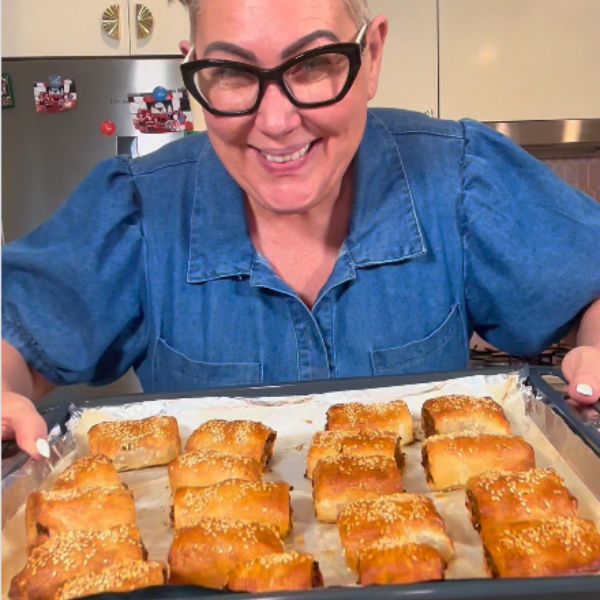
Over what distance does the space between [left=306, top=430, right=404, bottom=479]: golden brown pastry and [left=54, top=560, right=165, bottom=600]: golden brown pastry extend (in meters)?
0.36

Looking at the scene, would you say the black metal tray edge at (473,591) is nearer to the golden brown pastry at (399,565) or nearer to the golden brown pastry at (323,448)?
the golden brown pastry at (399,565)

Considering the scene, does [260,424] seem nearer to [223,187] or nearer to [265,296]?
[265,296]

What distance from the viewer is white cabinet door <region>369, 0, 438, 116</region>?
320cm

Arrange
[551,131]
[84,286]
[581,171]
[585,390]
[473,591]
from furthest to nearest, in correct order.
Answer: [581,171], [551,131], [84,286], [585,390], [473,591]

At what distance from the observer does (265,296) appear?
1.34m

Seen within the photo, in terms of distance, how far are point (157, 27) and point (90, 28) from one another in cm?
26

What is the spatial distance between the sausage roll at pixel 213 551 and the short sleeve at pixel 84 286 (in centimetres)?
53

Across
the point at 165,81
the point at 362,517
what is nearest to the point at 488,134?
the point at 362,517

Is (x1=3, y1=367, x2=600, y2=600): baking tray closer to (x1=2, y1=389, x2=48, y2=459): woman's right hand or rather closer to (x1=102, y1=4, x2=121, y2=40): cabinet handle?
(x1=2, y1=389, x2=48, y2=459): woman's right hand

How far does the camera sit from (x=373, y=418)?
45.5 inches

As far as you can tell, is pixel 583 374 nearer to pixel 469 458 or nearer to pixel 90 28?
pixel 469 458

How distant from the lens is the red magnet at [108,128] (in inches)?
124

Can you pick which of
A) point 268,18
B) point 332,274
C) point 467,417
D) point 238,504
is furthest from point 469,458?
point 268,18

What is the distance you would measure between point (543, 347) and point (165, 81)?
2.19 meters
